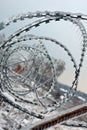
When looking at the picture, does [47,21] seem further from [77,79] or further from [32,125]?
[32,125]

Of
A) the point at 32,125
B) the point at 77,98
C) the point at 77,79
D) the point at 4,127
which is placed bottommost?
the point at 32,125

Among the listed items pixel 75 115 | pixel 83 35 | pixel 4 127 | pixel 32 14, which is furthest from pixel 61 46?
pixel 75 115

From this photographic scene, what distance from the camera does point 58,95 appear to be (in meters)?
49.2

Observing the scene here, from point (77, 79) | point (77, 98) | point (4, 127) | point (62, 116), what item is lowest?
point (62, 116)

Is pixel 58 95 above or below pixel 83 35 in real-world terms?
above

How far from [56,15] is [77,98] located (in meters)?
30.0

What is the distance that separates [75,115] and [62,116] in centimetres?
73

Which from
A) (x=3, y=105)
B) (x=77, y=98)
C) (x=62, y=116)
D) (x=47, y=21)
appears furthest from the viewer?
(x=77, y=98)

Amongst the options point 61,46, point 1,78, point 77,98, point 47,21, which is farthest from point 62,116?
point 77,98

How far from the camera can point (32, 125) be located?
7.95 m

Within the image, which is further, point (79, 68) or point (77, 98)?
point (77, 98)

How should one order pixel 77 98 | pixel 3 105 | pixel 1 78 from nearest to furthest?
pixel 1 78 → pixel 3 105 → pixel 77 98

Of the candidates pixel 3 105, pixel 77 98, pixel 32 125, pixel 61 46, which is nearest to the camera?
pixel 32 125

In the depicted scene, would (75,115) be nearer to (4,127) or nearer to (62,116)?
(62,116)
